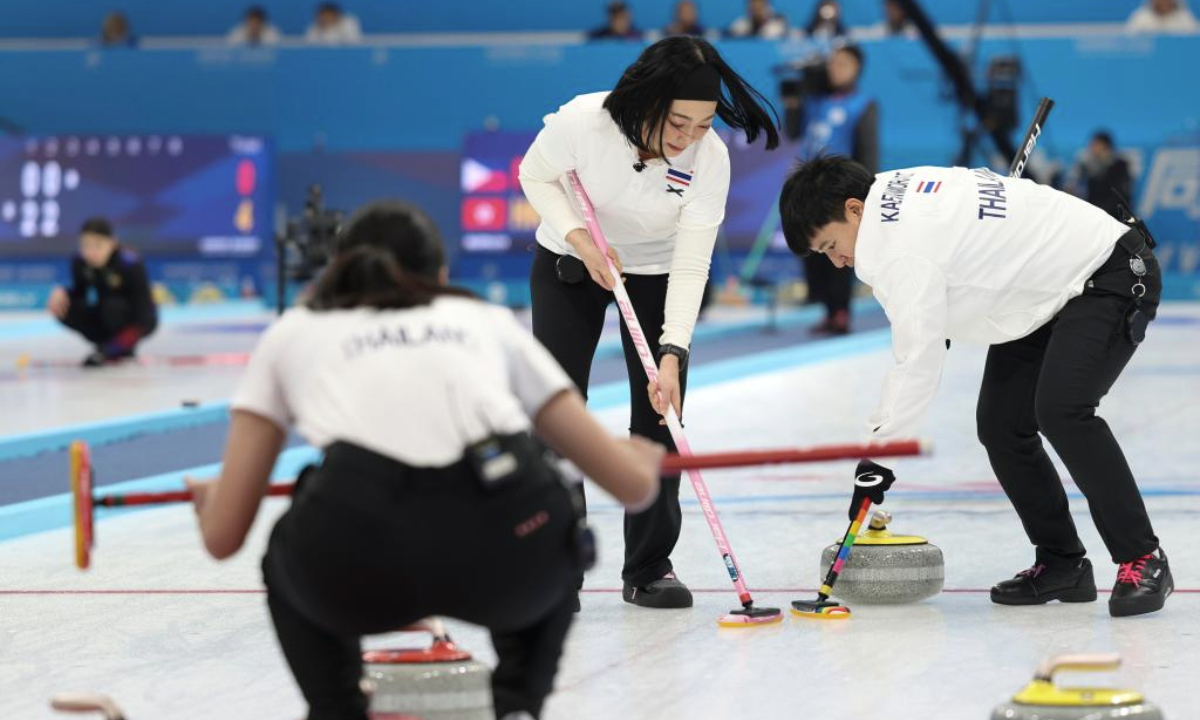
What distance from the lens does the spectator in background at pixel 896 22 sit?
48.3 feet

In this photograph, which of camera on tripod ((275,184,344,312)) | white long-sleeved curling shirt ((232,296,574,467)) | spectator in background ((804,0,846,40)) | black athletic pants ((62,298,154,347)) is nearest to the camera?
white long-sleeved curling shirt ((232,296,574,467))

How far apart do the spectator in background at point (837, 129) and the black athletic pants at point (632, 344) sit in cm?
628

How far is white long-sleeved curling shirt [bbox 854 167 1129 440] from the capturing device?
3.83 meters

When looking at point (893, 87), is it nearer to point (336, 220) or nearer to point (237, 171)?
point (237, 171)

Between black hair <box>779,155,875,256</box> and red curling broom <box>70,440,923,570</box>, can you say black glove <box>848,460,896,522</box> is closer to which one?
black hair <box>779,155,875,256</box>

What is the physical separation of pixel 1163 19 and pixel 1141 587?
12.0 metres

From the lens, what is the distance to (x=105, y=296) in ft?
33.3

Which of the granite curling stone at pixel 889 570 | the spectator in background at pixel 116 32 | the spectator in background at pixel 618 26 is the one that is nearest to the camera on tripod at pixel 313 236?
the granite curling stone at pixel 889 570

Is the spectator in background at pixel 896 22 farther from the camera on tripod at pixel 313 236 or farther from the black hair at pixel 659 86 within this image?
the black hair at pixel 659 86

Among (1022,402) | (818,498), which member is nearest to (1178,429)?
(818,498)

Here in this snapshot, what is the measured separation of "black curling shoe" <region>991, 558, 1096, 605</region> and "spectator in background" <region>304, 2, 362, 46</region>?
40.4ft

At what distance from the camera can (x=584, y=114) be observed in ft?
13.9

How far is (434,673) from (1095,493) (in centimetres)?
181

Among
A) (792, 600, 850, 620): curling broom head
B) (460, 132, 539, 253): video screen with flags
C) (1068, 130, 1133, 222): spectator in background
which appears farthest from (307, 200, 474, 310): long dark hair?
(1068, 130, 1133, 222): spectator in background
